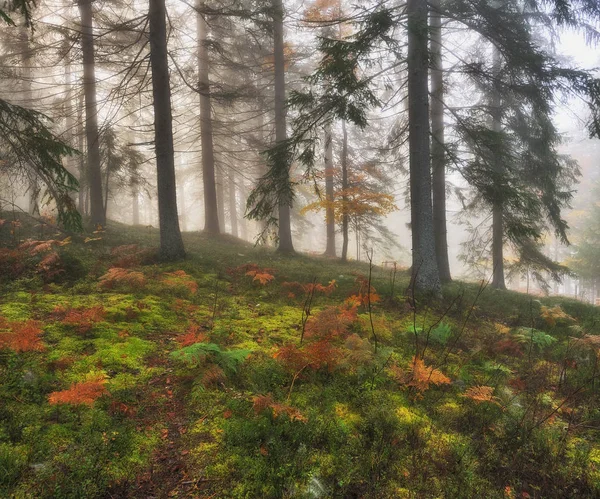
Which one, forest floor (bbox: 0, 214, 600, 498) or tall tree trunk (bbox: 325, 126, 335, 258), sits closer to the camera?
forest floor (bbox: 0, 214, 600, 498)

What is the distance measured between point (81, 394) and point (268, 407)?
178 centimetres

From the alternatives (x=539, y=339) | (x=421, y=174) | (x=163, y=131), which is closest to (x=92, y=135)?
(x=163, y=131)

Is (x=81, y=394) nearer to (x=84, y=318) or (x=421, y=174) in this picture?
(x=84, y=318)

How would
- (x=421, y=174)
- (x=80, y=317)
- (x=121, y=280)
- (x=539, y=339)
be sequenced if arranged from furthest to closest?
(x=421, y=174), (x=121, y=280), (x=539, y=339), (x=80, y=317)

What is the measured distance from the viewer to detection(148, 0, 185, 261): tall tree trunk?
8922 millimetres

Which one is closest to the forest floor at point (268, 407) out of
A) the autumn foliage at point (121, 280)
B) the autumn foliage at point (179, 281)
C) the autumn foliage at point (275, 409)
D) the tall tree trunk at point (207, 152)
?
the autumn foliage at point (275, 409)

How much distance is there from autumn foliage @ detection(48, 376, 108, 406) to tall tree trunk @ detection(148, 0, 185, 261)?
6.27 metres

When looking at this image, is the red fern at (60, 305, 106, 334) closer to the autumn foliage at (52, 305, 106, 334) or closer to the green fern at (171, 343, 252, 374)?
the autumn foliage at (52, 305, 106, 334)

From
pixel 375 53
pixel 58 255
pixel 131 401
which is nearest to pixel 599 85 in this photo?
pixel 375 53

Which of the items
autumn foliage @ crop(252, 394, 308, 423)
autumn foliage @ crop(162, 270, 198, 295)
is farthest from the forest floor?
autumn foliage @ crop(162, 270, 198, 295)

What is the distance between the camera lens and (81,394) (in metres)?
3.18

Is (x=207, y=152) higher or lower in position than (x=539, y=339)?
higher

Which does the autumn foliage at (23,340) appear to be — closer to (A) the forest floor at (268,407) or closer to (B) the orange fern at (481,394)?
(A) the forest floor at (268,407)

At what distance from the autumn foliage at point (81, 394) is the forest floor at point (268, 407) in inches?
0.7
